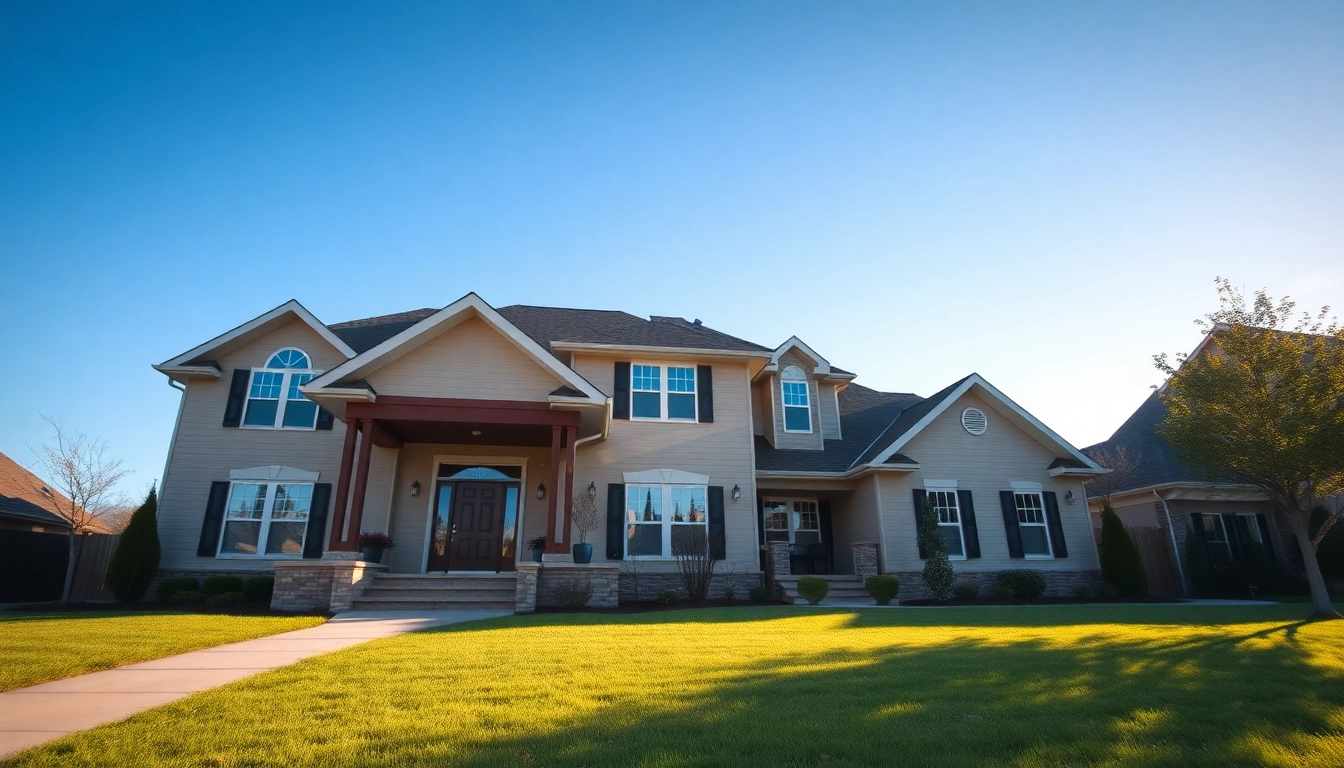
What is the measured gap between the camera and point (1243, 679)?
524 cm

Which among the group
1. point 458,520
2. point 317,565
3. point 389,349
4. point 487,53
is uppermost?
point 487,53

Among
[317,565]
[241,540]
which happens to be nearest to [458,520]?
[317,565]

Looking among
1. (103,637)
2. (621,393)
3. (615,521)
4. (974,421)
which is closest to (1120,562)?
(974,421)

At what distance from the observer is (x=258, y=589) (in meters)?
12.9

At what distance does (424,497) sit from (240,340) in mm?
5890

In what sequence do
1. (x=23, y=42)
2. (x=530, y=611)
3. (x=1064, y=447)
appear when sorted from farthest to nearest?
(x=1064, y=447) < (x=530, y=611) < (x=23, y=42)

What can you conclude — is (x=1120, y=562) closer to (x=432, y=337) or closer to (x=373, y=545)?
(x=432, y=337)

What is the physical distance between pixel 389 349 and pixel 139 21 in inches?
256

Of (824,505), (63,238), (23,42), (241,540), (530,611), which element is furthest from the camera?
(824,505)

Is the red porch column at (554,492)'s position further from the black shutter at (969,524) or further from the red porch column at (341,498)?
the black shutter at (969,524)

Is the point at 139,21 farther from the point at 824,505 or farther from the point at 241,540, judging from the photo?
the point at 824,505

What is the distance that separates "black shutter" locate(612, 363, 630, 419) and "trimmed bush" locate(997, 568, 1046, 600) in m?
10.3

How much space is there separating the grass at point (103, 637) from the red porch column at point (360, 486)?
1.64 meters

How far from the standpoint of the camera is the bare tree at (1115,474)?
19.9 meters
